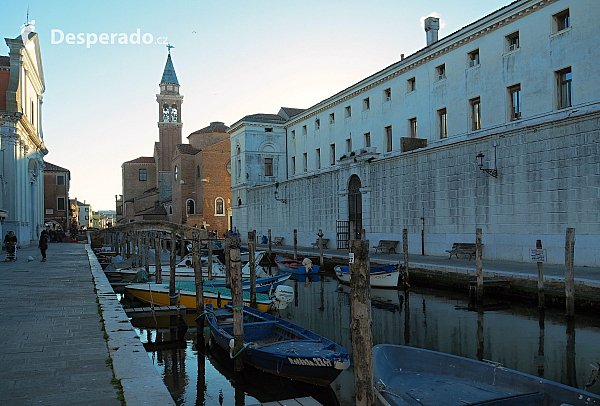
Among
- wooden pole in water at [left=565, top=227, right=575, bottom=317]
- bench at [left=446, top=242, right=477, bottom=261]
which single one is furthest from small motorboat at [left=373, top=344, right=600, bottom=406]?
bench at [left=446, top=242, right=477, bottom=261]

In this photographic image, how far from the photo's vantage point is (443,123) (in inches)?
958

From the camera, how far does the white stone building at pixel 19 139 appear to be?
25672 mm

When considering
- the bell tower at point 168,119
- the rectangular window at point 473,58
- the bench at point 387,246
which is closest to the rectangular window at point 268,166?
the bench at point 387,246

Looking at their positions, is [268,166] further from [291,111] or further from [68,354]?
[68,354]

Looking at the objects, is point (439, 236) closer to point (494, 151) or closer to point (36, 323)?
point (494, 151)

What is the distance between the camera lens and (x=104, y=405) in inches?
163

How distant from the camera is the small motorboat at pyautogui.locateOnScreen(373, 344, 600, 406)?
200 inches

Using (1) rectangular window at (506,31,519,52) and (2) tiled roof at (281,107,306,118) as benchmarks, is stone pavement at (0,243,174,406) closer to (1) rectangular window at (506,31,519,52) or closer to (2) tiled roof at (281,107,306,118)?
(1) rectangular window at (506,31,519,52)

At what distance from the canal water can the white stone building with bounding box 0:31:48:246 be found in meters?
15.8

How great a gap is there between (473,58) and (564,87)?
15.8ft

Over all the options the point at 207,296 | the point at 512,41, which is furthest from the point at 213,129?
the point at 207,296

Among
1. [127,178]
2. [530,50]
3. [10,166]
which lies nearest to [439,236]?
[530,50]

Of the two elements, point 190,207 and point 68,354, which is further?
point 190,207

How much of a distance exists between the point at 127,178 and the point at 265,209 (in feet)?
124
